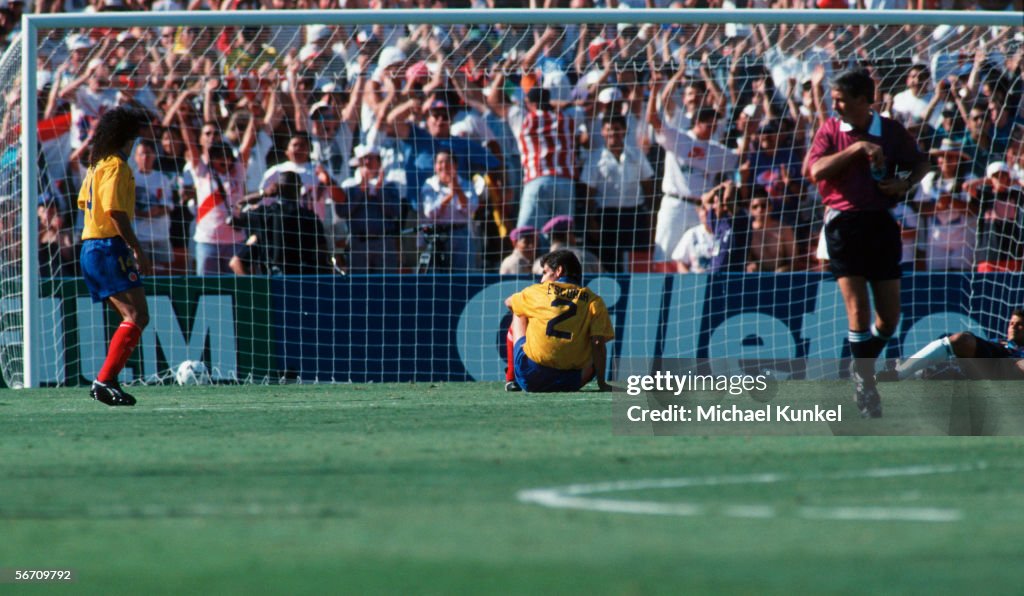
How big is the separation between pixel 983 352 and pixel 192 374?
254 inches

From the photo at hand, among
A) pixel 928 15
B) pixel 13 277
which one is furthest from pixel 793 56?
pixel 13 277

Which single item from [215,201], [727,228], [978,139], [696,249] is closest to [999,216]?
[978,139]

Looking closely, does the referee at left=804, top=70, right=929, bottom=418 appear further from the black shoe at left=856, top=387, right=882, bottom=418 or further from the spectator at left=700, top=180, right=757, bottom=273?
the spectator at left=700, top=180, right=757, bottom=273

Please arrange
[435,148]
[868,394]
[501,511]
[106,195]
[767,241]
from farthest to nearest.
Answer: [435,148], [767,241], [106,195], [868,394], [501,511]

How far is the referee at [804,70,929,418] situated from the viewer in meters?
7.41

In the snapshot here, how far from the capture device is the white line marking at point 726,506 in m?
4.20

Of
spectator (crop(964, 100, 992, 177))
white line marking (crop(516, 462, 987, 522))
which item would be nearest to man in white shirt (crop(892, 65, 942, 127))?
spectator (crop(964, 100, 992, 177))

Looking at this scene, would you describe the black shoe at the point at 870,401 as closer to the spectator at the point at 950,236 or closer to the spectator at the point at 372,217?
the spectator at the point at 950,236

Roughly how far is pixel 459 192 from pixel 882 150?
236 inches

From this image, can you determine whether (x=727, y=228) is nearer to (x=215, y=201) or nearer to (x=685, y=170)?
(x=685, y=170)

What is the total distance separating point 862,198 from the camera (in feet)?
24.7

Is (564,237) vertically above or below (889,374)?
above

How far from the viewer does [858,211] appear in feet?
24.7

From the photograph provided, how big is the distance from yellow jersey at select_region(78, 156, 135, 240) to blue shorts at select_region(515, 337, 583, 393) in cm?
286
